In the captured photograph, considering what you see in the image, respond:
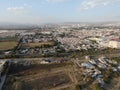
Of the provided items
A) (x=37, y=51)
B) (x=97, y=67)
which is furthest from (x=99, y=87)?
(x=37, y=51)

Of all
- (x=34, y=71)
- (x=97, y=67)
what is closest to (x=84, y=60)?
(x=97, y=67)

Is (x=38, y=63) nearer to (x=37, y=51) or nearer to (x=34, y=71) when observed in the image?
(x=34, y=71)

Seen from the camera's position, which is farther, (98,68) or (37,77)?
(98,68)

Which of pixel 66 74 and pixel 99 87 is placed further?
pixel 66 74

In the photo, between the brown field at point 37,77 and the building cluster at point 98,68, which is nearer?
the brown field at point 37,77

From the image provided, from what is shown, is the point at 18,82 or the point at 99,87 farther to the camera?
the point at 18,82

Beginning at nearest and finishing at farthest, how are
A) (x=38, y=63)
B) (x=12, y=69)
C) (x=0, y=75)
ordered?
(x=0, y=75) → (x=12, y=69) → (x=38, y=63)

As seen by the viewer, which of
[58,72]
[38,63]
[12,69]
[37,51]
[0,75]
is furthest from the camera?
[37,51]

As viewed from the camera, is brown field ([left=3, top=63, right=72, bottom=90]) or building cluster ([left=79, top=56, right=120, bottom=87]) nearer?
brown field ([left=3, top=63, right=72, bottom=90])

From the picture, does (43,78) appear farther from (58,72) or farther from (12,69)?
(12,69)
